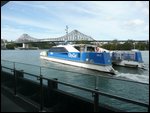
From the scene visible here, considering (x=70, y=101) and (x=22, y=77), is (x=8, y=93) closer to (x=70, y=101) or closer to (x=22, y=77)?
(x=22, y=77)

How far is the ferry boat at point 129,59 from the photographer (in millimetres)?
38403

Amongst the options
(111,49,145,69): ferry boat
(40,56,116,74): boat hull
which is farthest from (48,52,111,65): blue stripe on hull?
(111,49,145,69): ferry boat

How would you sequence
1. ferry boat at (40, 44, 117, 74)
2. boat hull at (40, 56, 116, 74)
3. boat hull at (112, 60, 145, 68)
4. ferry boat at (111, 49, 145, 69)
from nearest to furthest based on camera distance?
boat hull at (40, 56, 116, 74) < ferry boat at (40, 44, 117, 74) < boat hull at (112, 60, 145, 68) < ferry boat at (111, 49, 145, 69)

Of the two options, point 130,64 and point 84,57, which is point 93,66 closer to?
point 84,57

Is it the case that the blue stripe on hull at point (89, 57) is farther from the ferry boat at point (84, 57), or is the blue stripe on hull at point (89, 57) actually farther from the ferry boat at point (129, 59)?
the ferry boat at point (129, 59)

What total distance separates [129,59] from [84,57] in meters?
9.59

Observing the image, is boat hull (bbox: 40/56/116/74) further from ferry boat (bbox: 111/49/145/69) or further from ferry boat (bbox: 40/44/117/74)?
ferry boat (bbox: 111/49/145/69)

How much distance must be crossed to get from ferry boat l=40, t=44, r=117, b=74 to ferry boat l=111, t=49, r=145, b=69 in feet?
16.9

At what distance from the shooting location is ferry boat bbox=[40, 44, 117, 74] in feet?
102

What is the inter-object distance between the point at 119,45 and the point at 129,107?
5929 cm

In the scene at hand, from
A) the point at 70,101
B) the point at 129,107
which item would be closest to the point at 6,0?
the point at 70,101

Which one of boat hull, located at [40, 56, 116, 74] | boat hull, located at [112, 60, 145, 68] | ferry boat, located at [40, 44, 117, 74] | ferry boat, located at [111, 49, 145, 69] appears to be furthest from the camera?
ferry boat, located at [111, 49, 145, 69]

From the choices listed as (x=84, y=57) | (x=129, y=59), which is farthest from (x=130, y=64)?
(x=84, y=57)

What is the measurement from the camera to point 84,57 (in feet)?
111
